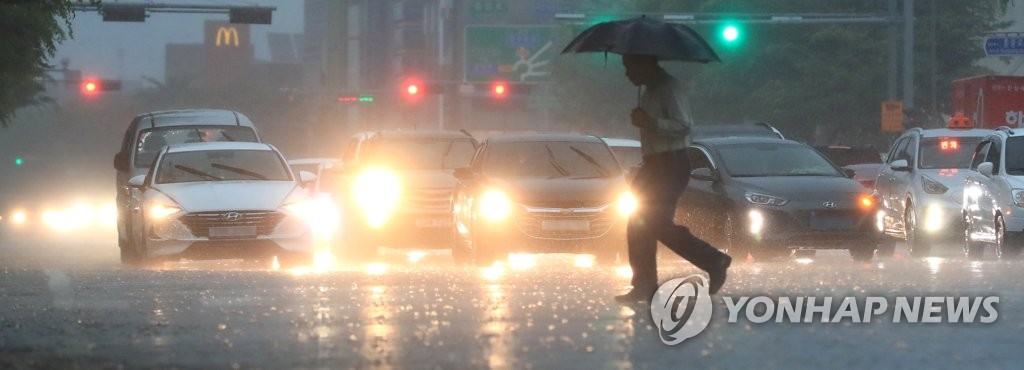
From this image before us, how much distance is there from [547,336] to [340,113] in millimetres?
150269

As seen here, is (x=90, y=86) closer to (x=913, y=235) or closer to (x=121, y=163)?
(x=121, y=163)

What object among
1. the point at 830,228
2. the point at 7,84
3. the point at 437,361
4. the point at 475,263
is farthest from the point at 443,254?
the point at 437,361

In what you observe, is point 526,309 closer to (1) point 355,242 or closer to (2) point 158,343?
(2) point 158,343

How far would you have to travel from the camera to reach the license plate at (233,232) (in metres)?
21.1

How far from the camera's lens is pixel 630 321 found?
10469mm

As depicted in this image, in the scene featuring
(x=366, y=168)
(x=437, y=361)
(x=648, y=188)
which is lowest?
(x=437, y=361)

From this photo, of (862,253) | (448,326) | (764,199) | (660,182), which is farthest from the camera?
(862,253)

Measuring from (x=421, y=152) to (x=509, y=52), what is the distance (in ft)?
262

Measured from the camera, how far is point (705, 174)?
2183 cm

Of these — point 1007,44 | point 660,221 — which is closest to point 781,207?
point 660,221

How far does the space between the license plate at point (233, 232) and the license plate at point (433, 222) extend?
3065 millimetres

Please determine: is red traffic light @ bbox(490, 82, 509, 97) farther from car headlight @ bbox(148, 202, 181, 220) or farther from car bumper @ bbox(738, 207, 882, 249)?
car bumper @ bbox(738, 207, 882, 249)

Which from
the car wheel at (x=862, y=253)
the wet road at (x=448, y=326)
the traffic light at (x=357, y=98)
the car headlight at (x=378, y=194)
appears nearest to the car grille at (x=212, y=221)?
the car headlight at (x=378, y=194)

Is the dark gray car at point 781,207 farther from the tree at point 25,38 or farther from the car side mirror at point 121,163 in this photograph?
the tree at point 25,38
